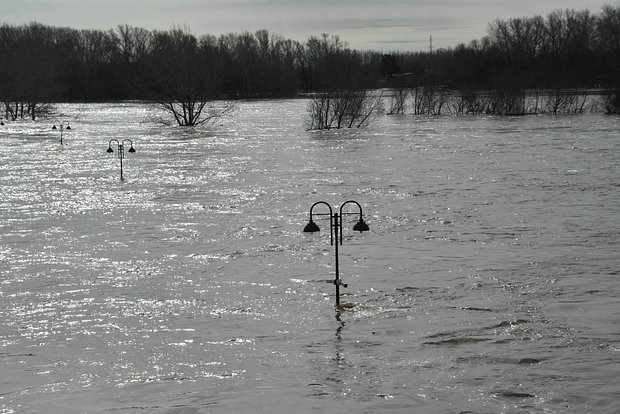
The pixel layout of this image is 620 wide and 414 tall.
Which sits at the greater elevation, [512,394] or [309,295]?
[309,295]

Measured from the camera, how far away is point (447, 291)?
1266 centimetres

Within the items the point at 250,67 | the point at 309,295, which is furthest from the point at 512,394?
the point at 250,67

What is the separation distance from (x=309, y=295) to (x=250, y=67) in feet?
374

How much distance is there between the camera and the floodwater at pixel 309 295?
29.3ft

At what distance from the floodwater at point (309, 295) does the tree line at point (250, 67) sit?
30.8 meters

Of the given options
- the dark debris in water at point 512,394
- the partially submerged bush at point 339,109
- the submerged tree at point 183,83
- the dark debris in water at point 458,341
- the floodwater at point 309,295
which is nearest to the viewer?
the dark debris in water at point 512,394

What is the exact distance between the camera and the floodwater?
8.95 metres

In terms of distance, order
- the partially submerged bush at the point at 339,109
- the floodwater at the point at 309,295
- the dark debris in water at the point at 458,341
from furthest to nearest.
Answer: the partially submerged bush at the point at 339,109 < the dark debris in water at the point at 458,341 < the floodwater at the point at 309,295

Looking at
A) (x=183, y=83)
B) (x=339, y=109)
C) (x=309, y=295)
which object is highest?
(x=183, y=83)

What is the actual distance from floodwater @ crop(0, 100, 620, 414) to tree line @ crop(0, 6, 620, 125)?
30.8 m

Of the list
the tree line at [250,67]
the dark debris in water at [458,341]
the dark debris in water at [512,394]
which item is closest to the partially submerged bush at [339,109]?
the tree line at [250,67]

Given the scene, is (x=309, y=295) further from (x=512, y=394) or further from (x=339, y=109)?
(x=339, y=109)

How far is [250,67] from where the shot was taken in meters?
124

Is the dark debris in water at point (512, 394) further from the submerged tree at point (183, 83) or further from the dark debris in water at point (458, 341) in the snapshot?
the submerged tree at point (183, 83)
